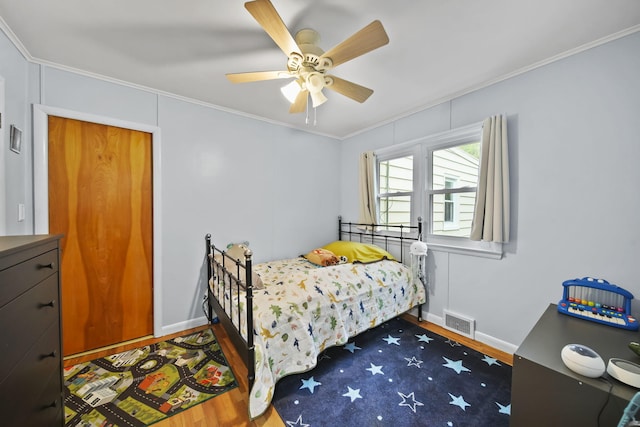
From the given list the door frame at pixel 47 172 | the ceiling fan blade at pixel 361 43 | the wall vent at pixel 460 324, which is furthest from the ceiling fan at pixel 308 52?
the wall vent at pixel 460 324

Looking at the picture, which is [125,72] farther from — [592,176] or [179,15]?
[592,176]

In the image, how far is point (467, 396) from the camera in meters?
1.74

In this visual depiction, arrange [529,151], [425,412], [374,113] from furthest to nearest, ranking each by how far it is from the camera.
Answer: [374,113]
[529,151]
[425,412]

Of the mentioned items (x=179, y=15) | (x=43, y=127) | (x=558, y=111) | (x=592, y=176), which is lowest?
(x=592, y=176)

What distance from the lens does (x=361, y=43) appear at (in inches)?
54.7

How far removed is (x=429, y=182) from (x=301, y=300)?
2046 mm

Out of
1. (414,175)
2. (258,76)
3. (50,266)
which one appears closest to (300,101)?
(258,76)

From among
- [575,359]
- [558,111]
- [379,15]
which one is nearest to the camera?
[575,359]

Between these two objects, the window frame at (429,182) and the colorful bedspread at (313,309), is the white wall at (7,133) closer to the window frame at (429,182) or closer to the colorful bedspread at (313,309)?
the colorful bedspread at (313,309)

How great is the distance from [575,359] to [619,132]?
1.67m

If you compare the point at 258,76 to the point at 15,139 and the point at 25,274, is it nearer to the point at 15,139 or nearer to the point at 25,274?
the point at 25,274

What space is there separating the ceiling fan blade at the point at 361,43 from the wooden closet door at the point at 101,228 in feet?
7.06

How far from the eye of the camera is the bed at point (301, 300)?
5.32 feet

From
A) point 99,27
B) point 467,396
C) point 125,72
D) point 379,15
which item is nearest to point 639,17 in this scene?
point 379,15
